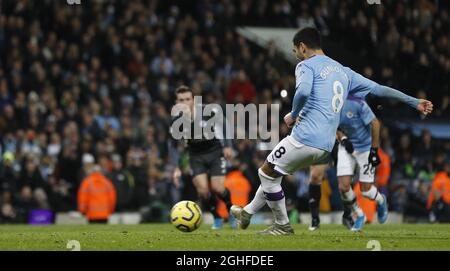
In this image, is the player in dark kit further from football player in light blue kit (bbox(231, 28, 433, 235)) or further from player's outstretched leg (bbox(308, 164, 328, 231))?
football player in light blue kit (bbox(231, 28, 433, 235))

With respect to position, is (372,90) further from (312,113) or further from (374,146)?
(374,146)

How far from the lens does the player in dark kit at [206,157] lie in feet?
53.7

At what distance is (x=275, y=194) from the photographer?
12484 millimetres

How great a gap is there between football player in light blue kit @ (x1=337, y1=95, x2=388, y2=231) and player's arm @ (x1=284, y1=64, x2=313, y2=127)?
346cm

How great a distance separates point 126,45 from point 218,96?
279 centimetres

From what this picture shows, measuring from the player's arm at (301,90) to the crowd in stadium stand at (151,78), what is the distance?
409 inches

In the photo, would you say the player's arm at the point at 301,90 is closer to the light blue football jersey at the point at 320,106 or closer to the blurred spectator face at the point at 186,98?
the light blue football jersey at the point at 320,106

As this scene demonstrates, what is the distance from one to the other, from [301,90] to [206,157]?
5.03m

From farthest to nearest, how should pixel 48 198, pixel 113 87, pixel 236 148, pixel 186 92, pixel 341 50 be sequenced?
pixel 341 50, pixel 113 87, pixel 236 148, pixel 48 198, pixel 186 92

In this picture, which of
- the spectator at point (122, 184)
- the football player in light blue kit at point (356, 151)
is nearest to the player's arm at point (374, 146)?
the football player in light blue kit at point (356, 151)
